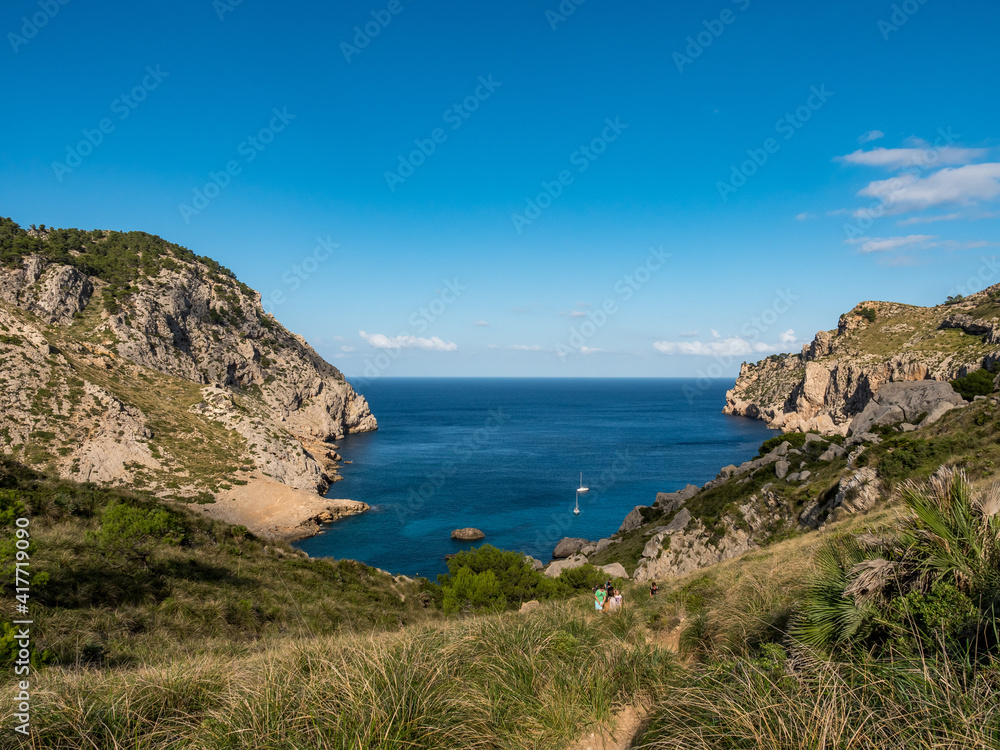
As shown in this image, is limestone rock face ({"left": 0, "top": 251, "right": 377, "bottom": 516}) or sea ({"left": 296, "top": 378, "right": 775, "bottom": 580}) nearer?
limestone rock face ({"left": 0, "top": 251, "right": 377, "bottom": 516})

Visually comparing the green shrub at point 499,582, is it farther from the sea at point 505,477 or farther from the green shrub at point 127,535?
the sea at point 505,477

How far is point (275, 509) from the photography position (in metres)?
56.1

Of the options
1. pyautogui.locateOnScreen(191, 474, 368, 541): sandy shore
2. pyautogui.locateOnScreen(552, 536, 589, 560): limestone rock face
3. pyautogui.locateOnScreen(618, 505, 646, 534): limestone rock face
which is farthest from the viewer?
pyautogui.locateOnScreen(191, 474, 368, 541): sandy shore

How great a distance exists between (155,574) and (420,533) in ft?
134

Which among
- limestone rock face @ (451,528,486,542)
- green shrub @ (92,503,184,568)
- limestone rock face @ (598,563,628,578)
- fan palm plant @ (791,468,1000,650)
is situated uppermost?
fan palm plant @ (791,468,1000,650)

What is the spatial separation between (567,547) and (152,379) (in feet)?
201

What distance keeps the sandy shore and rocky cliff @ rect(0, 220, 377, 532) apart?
22 centimetres

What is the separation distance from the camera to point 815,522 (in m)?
25.0

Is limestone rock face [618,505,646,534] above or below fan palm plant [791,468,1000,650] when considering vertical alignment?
below

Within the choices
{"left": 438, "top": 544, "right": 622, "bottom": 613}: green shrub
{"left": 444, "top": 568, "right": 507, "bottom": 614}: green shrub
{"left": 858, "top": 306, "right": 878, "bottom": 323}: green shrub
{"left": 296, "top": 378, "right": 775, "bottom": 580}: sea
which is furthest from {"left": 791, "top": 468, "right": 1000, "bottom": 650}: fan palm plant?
{"left": 858, "top": 306, "right": 878, "bottom": 323}: green shrub

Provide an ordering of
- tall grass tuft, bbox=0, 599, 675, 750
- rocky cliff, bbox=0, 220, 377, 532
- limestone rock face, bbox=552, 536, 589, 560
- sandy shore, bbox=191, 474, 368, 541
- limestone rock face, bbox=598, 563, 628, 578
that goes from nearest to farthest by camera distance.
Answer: tall grass tuft, bbox=0, 599, 675, 750 < limestone rock face, bbox=598, 563, 628, 578 < limestone rock face, bbox=552, 536, 589, 560 < rocky cliff, bbox=0, 220, 377, 532 < sandy shore, bbox=191, 474, 368, 541

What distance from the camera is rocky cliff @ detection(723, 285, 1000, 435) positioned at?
73438 mm

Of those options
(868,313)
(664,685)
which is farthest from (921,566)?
(868,313)

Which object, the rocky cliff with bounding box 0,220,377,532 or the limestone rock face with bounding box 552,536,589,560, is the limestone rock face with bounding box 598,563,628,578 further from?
the rocky cliff with bounding box 0,220,377,532
